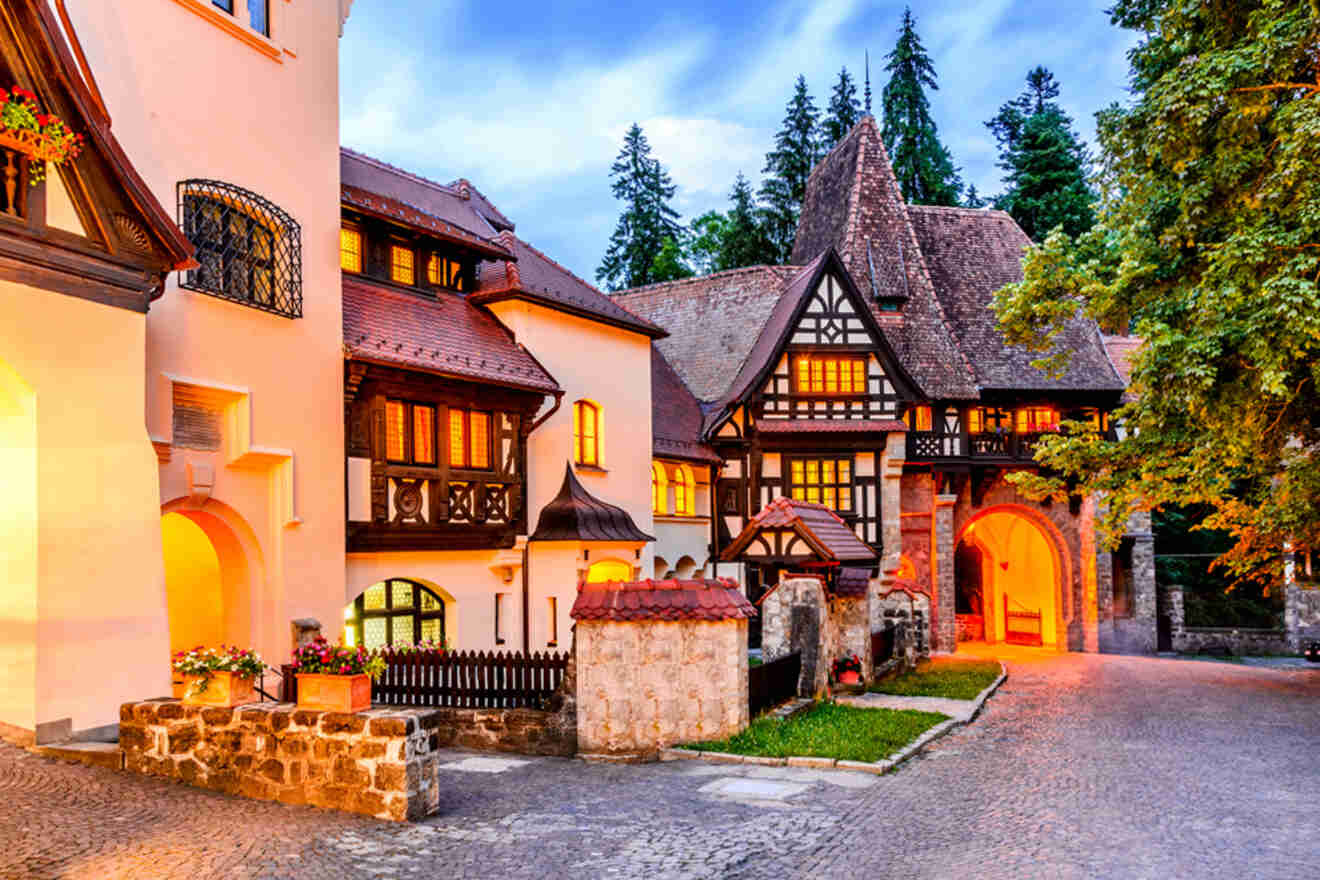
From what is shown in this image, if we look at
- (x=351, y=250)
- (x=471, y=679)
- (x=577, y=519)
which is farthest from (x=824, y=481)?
(x=471, y=679)

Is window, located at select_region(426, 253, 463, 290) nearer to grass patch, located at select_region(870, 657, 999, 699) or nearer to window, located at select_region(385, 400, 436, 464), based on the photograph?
window, located at select_region(385, 400, 436, 464)

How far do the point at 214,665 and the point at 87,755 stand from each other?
4.64 feet

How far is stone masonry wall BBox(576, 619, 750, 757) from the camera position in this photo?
476 inches

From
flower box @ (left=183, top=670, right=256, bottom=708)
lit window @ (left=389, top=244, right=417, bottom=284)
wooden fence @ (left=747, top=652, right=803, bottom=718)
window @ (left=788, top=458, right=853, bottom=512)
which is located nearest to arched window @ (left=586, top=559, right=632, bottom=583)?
wooden fence @ (left=747, top=652, right=803, bottom=718)

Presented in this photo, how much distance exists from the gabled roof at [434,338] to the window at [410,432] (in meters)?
0.75

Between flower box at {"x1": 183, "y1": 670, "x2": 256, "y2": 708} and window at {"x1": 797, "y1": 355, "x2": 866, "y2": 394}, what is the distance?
2131 centimetres

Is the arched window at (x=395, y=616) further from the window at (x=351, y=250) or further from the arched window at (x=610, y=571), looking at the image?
the window at (x=351, y=250)

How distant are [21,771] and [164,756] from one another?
1.06 m

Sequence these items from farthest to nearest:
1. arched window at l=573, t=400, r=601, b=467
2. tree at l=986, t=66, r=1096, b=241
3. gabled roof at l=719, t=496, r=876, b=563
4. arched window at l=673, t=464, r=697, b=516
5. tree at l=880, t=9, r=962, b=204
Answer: tree at l=880, t=9, r=962, b=204 → tree at l=986, t=66, r=1096, b=241 → arched window at l=673, t=464, r=697, b=516 → arched window at l=573, t=400, r=601, b=467 → gabled roof at l=719, t=496, r=876, b=563

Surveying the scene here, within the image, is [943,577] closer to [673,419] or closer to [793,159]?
[673,419]

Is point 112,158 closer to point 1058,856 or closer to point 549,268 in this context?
point 1058,856

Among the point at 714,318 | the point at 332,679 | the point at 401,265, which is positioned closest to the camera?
the point at 332,679

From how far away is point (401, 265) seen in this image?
18.5 metres

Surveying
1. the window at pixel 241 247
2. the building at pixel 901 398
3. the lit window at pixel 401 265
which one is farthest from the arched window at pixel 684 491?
the window at pixel 241 247
